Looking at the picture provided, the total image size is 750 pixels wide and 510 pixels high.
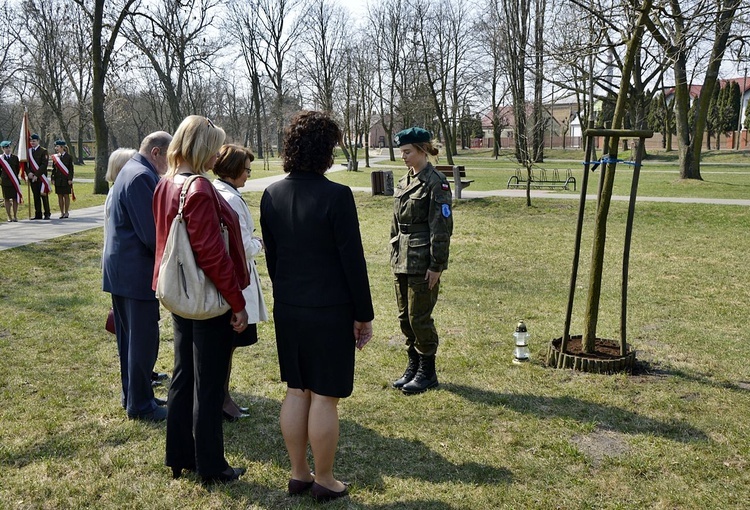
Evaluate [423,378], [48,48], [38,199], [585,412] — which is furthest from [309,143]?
[48,48]

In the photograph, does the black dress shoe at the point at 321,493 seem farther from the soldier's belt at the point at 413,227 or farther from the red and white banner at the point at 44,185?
the red and white banner at the point at 44,185

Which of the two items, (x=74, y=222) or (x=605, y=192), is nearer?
(x=605, y=192)

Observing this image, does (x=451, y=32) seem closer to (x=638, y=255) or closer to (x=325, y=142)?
(x=638, y=255)

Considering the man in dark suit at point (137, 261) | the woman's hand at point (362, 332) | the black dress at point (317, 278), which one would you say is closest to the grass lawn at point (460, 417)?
the man in dark suit at point (137, 261)

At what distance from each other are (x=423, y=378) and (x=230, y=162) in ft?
6.99

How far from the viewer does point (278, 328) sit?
319cm

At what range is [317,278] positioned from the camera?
3.05m

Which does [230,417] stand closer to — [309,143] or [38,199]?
[309,143]

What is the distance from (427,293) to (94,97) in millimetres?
19019

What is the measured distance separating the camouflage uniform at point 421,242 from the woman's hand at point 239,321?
173 centimetres

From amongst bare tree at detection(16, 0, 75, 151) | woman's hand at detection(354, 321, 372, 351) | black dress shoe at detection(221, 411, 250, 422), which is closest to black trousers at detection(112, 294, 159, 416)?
black dress shoe at detection(221, 411, 250, 422)

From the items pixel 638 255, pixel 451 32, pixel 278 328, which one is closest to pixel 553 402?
pixel 278 328

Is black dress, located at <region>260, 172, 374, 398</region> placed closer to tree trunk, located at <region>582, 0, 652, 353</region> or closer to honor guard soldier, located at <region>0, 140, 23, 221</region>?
tree trunk, located at <region>582, 0, 652, 353</region>

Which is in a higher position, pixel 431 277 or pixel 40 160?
pixel 40 160
